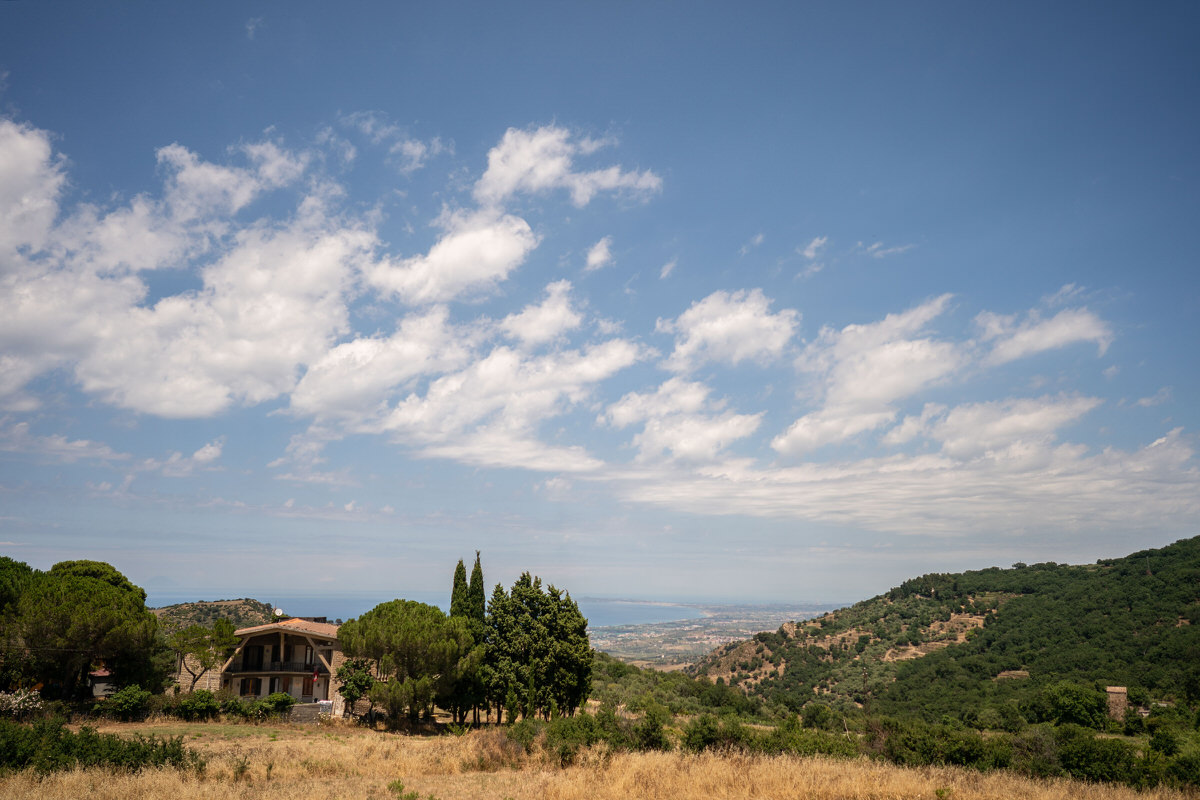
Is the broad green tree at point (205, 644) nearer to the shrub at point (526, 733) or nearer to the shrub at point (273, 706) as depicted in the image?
the shrub at point (273, 706)

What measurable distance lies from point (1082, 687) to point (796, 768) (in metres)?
35.4

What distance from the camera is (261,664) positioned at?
3684 cm

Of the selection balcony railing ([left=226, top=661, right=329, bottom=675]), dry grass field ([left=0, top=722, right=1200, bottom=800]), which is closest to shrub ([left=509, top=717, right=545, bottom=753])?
dry grass field ([left=0, top=722, right=1200, bottom=800])

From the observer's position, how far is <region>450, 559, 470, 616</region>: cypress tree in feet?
121

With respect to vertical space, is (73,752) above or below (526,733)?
above

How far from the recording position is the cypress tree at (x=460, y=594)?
36906mm

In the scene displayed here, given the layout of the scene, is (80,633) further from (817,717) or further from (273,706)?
(817,717)

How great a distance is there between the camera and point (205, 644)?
33.6m

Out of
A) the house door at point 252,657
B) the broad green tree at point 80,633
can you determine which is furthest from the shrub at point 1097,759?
the house door at point 252,657

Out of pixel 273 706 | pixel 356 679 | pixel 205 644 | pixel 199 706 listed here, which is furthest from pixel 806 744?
pixel 205 644

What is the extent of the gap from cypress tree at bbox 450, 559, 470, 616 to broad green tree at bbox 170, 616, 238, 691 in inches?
480

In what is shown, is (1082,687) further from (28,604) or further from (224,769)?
(28,604)

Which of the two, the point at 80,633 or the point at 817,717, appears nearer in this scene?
the point at 80,633

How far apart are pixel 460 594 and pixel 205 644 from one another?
13.6m
